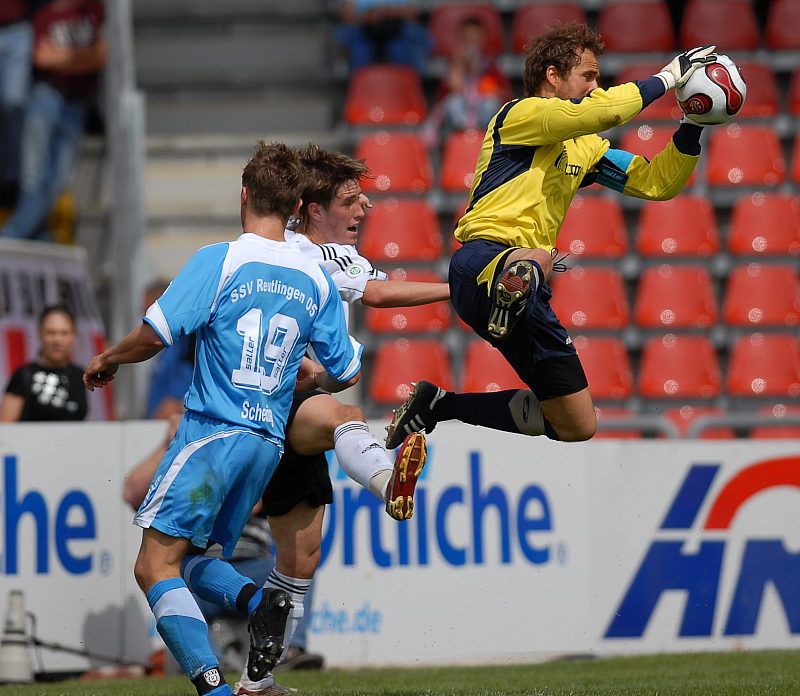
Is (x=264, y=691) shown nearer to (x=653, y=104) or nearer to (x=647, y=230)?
(x=647, y=230)

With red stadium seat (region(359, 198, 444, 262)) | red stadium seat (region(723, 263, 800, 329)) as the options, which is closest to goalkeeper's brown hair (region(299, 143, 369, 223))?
red stadium seat (region(359, 198, 444, 262))

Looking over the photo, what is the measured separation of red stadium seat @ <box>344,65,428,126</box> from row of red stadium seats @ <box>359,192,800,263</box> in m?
0.99

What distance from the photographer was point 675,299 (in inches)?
432

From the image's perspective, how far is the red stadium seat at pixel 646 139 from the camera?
11602 mm

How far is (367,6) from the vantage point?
12031 mm

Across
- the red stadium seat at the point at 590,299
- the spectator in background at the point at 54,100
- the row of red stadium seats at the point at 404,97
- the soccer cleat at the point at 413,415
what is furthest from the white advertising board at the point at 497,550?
the row of red stadium seats at the point at 404,97

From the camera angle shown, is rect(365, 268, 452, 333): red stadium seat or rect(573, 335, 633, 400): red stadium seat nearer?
rect(573, 335, 633, 400): red stadium seat

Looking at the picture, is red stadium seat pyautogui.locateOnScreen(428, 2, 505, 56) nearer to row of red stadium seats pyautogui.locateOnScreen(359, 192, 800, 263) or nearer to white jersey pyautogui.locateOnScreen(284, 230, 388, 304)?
row of red stadium seats pyautogui.locateOnScreen(359, 192, 800, 263)

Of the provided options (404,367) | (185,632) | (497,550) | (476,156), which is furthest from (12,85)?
(185,632)

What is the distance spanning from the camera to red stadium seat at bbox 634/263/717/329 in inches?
429

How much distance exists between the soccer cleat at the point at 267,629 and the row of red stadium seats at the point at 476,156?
686 cm

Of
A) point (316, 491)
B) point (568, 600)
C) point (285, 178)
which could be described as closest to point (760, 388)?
point (568, 600)

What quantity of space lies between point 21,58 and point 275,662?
7.59 meters

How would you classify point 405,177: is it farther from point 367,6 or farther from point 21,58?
point 21,58
